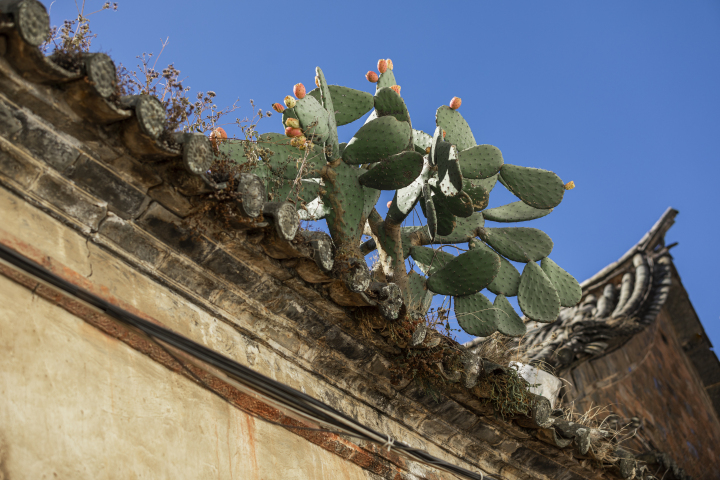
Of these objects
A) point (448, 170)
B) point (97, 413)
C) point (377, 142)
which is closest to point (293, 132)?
point (377, 142)

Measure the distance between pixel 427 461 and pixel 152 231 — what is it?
6.58 ft

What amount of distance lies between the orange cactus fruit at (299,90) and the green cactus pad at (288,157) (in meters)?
0.29

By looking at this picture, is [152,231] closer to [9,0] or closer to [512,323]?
[9,0]

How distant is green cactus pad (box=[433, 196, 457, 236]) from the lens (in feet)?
14.9

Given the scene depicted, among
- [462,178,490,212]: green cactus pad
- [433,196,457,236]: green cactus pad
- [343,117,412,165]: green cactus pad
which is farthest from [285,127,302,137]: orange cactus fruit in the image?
[462,178,490,212]: green cactus pad

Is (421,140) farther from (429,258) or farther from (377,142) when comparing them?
(377,142)

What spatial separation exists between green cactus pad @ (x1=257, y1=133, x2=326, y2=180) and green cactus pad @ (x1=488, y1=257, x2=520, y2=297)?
1.78 meters

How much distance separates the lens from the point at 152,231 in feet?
9.93

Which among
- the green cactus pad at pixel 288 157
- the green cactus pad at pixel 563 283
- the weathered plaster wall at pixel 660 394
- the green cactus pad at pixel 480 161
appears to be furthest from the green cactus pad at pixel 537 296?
the weathered plaster wall at pixel 660 394

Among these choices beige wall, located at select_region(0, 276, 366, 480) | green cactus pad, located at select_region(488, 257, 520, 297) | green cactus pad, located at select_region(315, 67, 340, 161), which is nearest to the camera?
beige wall, located at select_region(0, 276, 366, 480)

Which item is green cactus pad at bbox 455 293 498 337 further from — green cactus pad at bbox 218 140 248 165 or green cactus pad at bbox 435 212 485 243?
green cactus pad at bbox 218 140 248 165

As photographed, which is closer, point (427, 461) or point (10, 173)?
point (10, 173)

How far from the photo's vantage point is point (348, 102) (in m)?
4.89

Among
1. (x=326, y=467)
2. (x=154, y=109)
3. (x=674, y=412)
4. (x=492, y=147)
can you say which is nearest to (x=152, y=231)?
(x=154, y=109)
